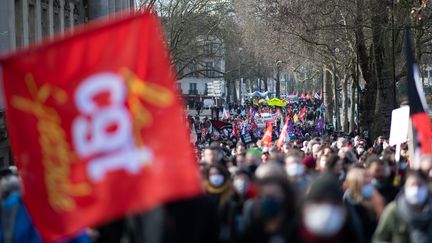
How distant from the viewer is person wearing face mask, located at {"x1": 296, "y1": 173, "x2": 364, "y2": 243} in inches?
250

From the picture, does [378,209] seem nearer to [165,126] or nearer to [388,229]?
[388,229]

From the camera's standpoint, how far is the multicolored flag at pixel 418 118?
12.1 meters

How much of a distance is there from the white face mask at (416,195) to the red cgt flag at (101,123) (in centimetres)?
240

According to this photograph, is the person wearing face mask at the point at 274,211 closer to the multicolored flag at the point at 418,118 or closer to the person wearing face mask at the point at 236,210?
the person wearing face mask at the point at 236,210

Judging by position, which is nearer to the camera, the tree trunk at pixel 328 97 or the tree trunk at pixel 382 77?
the tree trunk at pixel 382 77

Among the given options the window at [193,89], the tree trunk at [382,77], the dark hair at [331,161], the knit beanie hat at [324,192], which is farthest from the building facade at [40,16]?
the window at [193,89]

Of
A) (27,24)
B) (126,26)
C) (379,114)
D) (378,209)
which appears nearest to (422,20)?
(379,114)

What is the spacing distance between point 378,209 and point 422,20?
95.8 ft

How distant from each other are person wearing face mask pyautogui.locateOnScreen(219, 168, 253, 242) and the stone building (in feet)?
71.3

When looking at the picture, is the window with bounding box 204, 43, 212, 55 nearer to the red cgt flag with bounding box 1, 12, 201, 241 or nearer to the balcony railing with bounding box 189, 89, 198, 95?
the balcony railing with bounding box 189, 89, 198, 95

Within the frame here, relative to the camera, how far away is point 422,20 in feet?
123

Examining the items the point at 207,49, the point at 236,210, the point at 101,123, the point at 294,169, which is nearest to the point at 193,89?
the point at 207,49

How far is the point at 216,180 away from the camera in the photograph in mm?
9367

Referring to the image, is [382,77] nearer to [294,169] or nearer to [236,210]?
[294,169]
